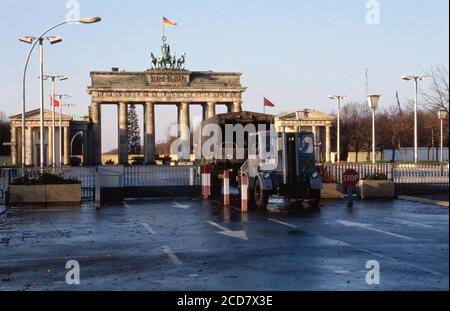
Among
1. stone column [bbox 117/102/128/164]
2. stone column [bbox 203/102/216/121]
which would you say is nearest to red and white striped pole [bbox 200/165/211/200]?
stone column [bbox 203/102/216/121]

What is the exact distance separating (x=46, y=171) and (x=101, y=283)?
21.3 meters

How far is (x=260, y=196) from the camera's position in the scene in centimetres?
2378

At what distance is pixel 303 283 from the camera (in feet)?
32.3

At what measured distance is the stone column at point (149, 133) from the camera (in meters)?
107

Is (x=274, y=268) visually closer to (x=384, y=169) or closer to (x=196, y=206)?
→ (x=196, y=206)

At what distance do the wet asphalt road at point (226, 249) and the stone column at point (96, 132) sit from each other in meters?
85.3

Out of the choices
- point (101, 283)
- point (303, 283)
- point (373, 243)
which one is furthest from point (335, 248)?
point (101, 283)

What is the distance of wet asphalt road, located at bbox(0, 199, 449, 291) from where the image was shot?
10180 mm

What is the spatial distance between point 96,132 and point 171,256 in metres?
97.4

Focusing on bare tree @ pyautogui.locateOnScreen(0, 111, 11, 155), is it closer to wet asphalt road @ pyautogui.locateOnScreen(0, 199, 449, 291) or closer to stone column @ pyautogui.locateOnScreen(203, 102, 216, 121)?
stone column @ pyautogui.locateOnScreen(203, 102, 216, 121)

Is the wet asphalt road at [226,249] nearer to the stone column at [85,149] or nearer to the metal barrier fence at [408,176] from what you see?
the metal barrier fence at [408,176]

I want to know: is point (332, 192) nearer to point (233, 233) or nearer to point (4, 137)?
point (233, 233)

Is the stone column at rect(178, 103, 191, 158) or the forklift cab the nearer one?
the forklift cab
